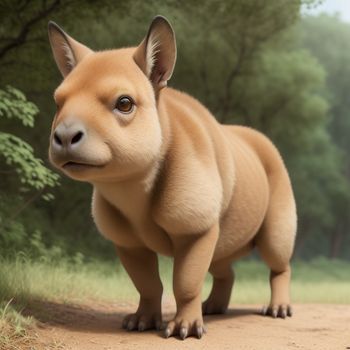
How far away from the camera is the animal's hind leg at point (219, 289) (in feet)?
21.1

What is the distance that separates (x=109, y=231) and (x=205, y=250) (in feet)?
2.46

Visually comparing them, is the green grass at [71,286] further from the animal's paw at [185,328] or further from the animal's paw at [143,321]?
the animal's paw at [185,328]

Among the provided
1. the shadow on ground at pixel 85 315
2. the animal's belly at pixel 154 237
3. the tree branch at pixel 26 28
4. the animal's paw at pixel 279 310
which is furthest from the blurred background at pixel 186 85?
the animal's paw at pixel 279 310

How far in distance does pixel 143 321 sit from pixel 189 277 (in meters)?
0.62

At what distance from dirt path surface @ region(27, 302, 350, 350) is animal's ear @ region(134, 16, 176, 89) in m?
1.84

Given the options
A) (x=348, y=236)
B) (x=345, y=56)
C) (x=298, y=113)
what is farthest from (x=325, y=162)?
(x=348, y=236)

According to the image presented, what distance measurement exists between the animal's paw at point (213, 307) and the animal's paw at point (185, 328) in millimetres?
1594

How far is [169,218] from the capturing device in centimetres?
468

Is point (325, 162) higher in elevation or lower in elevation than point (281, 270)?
higher

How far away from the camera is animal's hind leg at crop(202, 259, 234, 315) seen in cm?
644

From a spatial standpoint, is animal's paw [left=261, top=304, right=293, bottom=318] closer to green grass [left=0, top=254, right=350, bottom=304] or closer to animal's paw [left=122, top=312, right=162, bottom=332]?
animal's paw [left=122, top=312, right=162, bottom=332]

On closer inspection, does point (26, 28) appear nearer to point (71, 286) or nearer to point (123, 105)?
point (71, 286)

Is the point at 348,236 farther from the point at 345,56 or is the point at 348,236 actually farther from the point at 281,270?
the point at 281,270

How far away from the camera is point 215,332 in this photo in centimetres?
516
